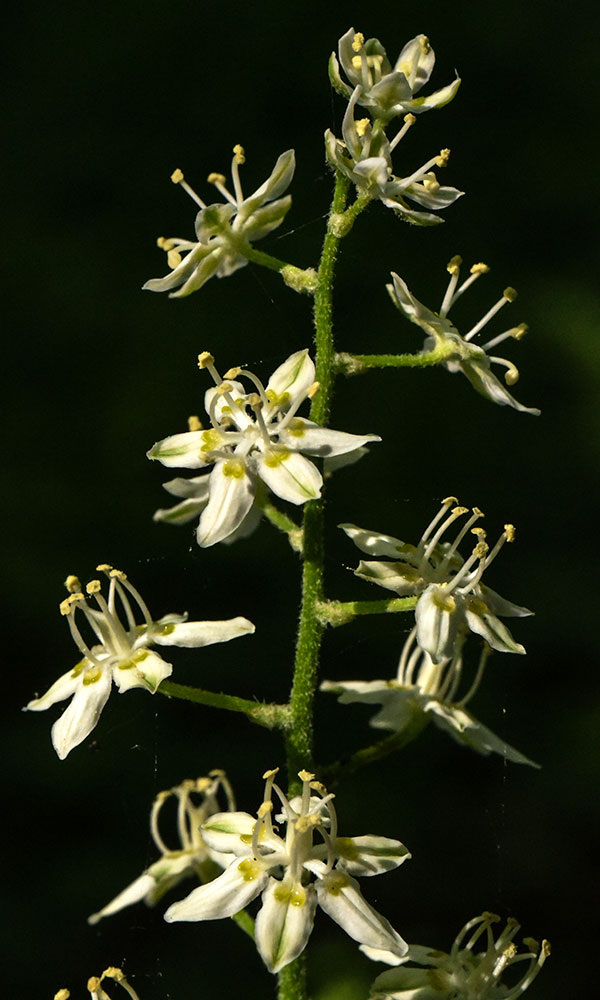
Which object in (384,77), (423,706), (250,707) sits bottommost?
(423,706)

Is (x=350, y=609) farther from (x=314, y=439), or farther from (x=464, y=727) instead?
(x=464, y=727)

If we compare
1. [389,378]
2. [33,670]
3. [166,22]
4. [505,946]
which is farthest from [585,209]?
[505,946]

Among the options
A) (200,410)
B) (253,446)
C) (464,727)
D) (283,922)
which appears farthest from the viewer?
(200,410)

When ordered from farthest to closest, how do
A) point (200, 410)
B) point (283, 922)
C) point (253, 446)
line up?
point (200, 410), point (253, 446), point (283, 922)

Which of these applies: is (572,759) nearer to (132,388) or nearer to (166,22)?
(132,388)

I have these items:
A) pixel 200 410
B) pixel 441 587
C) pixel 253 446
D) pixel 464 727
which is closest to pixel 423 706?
pixel 464 727

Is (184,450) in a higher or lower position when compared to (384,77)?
lower

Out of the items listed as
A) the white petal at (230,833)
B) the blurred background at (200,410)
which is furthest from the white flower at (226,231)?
the blurred background at (200,410)
